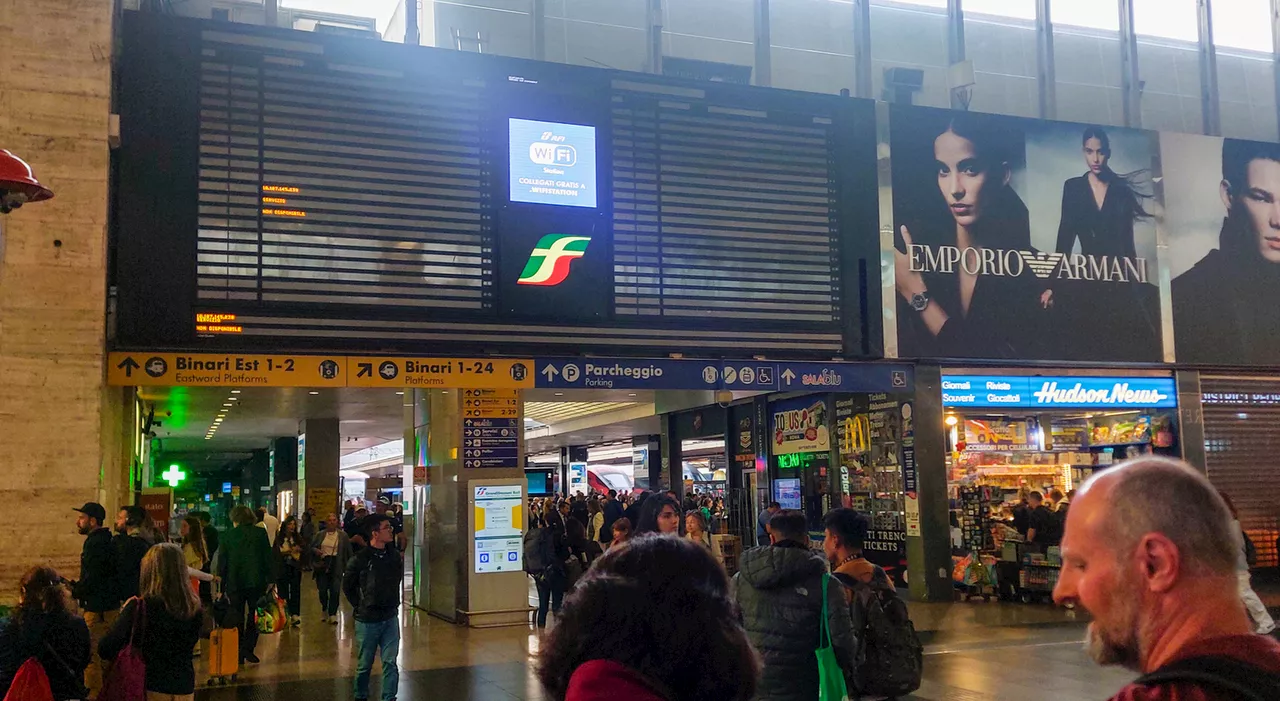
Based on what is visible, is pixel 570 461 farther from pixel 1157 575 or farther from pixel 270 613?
pixel 1157 575

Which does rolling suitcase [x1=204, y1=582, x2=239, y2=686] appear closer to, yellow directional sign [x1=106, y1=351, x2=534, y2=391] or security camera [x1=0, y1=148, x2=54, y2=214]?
yellow directional sign [x1=106, y1=351, x2=534, y2=391]

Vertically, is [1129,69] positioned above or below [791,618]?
above

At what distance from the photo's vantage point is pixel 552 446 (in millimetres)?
34562

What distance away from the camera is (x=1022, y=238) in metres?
15.7

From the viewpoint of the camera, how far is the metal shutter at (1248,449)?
55.1ft

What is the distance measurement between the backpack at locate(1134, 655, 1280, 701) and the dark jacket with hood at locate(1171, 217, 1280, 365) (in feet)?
55.0

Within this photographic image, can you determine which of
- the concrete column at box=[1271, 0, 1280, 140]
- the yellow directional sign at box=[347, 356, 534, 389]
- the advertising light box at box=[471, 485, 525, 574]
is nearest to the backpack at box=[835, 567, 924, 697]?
the yellow directional sign at box=[347, 356, 534, 389]

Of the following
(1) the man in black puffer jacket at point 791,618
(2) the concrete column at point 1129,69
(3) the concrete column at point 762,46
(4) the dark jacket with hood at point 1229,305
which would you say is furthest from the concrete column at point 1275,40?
(1) the man in black puffer jacket at point 791,618

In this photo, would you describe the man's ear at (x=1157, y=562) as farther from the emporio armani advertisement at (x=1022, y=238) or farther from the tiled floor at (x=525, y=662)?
the emporio armani advertisement at (x=1022, y=238)

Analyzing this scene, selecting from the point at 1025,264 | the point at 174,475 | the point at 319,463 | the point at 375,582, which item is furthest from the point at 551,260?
the point at 174,475

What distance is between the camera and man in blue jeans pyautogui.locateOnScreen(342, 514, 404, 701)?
8.36 metres

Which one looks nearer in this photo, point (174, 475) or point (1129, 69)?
point (1129, 69)

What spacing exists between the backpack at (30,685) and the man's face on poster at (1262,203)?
57.2ft

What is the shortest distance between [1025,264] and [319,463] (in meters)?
16.4
